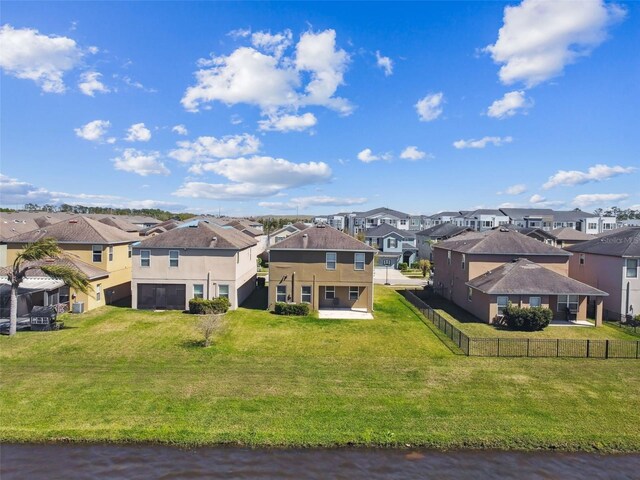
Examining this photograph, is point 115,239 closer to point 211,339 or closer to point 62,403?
point 211,339

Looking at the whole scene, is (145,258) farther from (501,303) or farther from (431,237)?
(431,237)

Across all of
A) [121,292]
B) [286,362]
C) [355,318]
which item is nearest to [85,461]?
[286,362]

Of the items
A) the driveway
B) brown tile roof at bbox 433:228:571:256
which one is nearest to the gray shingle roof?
brown tile roof at bbox 433:228:571:256

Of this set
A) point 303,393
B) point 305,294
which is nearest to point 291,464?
point 303,393

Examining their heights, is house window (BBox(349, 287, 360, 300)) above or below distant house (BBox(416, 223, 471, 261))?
below

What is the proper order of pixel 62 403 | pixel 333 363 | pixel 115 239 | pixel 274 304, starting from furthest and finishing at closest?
pixel 115 239 → pixel 274 304 → pixel 333 363 → pixel 62 403

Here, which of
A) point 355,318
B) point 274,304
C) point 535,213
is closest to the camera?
point 355,318

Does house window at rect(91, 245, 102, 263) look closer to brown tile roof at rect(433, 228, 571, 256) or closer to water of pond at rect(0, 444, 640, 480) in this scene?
water of pond at rect(0, 444, 640, 480)

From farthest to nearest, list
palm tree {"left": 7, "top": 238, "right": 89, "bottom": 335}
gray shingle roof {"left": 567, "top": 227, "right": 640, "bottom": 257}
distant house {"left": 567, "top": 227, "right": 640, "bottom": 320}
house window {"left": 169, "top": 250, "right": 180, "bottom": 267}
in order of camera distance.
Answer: house window {"left": 169, "top": 250, "right": 180, "bottom": 267} → gray shingle roof {"left": 567, "top": 227, "right": 640, "bottom": 257} → distant house {"left": 567, "top": 227, "right": 640, "bottom": 320} → palm tree {"left": 7, "top": 238, "right": 89, "bottom": 335}
